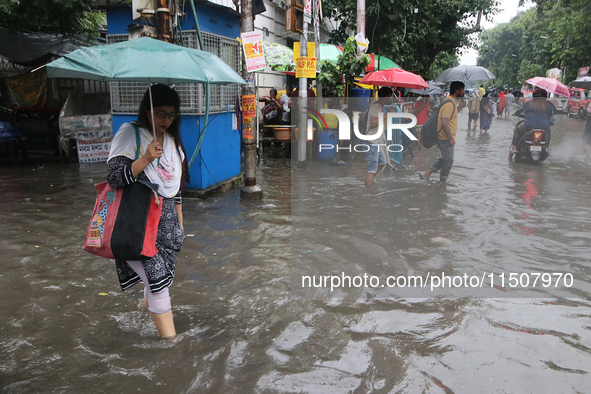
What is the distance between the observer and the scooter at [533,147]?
9734 mm

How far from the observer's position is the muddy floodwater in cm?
295

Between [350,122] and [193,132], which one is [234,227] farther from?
[350,122]

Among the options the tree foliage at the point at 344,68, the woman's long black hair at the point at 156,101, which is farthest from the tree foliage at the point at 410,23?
the woman's long black hair at the point at 156,101

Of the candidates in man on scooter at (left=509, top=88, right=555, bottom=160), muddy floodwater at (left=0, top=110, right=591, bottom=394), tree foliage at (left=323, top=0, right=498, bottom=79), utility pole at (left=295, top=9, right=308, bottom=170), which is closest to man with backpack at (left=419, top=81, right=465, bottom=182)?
muddy floodwater at (left=0, top=110, right=591, bottom=394)

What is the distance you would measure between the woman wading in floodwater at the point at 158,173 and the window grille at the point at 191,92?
13.1 ft

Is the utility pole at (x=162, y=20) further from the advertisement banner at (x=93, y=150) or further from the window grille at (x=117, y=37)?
the advertisement banner at (x=93, y=150)

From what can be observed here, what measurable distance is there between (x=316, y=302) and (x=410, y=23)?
18.0 metres

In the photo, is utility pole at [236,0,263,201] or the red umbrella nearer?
utility pole at [236,0,263,201]

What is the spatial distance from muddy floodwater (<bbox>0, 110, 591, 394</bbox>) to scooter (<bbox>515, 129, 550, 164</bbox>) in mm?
2581

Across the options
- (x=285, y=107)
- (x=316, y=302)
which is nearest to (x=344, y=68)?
(x=285, y=107)

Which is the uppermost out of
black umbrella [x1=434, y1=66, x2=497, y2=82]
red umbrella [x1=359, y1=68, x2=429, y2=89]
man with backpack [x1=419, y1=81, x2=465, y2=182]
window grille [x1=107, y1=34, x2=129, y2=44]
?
black umbrella [x1=434, y1=66, x2=497, y2=82]

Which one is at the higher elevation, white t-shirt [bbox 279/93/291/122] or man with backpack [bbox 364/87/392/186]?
white t-shirt [bbox 279/93/291/122]

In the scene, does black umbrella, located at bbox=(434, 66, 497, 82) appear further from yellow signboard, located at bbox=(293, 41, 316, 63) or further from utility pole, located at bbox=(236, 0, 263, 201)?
utility pole, located at bbox=(236, 0, 263, 201)

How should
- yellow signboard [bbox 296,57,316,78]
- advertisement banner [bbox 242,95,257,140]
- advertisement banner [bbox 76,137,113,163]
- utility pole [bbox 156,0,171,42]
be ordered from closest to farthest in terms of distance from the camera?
utility pole [bbox 156,0,171,42] → advertisement banner [bbox 242,95,257,140] → yellow signboard [bbox 296,57,316,78] → advertisement banner [bbox 76,137,113,163]
